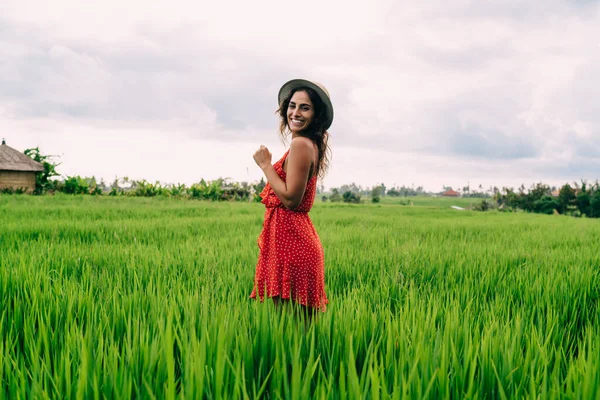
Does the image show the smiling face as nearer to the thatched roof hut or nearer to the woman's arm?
the woman's arm

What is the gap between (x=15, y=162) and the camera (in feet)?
68.7

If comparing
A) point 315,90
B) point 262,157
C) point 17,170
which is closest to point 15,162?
point 17,170

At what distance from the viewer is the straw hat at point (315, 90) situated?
195 centimetres

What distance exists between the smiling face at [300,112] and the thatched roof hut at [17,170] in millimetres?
22859

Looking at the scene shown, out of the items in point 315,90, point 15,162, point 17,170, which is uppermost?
point 15,162

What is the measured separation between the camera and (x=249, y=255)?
149 inches

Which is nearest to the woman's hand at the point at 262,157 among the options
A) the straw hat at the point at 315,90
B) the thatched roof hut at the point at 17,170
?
the straw hat at the point at 315,90

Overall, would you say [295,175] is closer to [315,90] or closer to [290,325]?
[315,90]

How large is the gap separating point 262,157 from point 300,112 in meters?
0.29

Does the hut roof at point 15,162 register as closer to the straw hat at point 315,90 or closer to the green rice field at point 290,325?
the green rice field at point 290,325

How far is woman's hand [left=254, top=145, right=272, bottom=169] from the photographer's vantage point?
6.30ft

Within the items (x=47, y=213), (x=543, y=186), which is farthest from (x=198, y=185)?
(x=543, y=186)

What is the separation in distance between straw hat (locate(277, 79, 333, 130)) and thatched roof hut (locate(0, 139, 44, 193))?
74.5ft

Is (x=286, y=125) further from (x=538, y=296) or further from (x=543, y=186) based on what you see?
(x=543, y=186)
